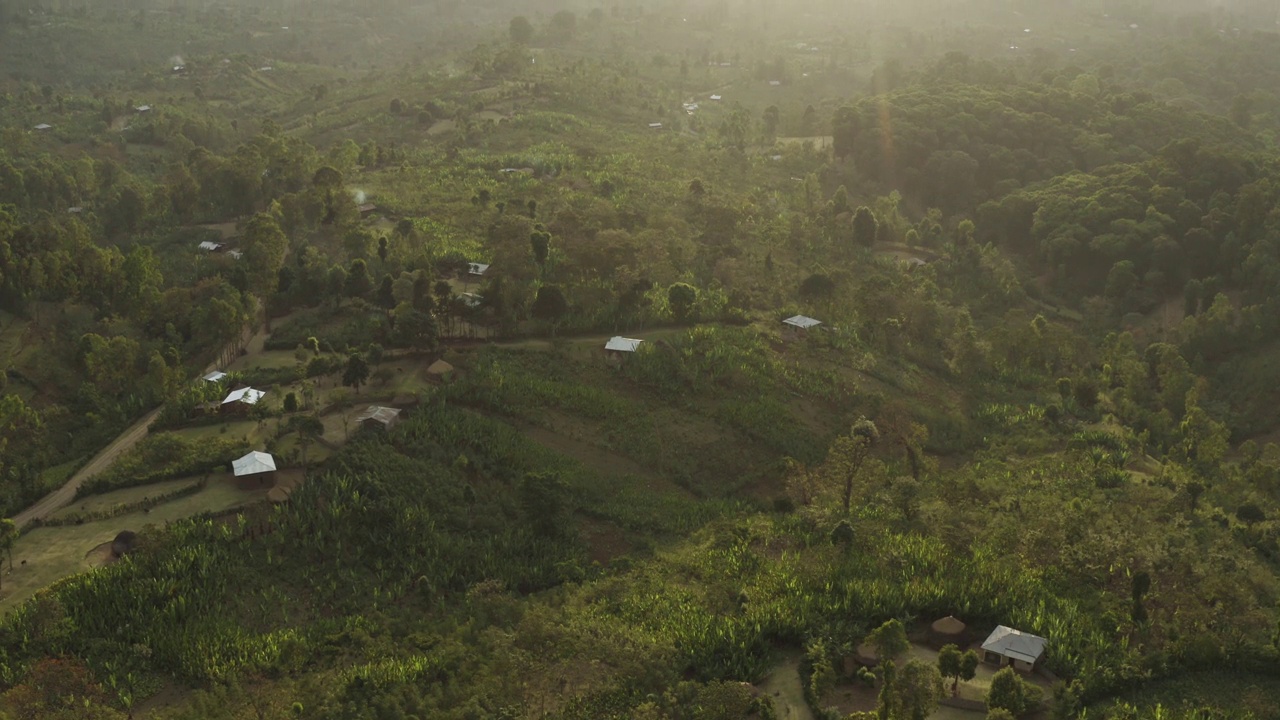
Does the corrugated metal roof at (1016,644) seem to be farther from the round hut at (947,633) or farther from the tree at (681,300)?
the tree at (681,300)

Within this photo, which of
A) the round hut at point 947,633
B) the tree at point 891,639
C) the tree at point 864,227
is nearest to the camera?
the tree at point 891,639

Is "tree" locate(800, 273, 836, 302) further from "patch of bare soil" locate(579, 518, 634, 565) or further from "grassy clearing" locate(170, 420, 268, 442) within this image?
"grassy clearing" locate(170, 420, 268, 442)

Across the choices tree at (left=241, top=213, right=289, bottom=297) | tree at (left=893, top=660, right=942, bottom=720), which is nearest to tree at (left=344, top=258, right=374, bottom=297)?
tree at (left=241, top=213, right=289, bottom=297)

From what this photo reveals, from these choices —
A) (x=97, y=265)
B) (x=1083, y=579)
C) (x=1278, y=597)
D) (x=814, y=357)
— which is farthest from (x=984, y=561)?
(x=97, y=265)

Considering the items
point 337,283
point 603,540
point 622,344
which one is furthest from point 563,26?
point 603,540

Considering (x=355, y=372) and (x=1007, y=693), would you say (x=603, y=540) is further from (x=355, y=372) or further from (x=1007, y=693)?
(x=1007, y=693)

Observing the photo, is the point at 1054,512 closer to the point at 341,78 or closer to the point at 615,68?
the point at 615,68

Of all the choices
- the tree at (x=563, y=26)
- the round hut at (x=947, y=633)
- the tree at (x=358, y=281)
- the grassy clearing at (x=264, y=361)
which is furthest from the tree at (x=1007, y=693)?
the tree at (x=563, y=26)
